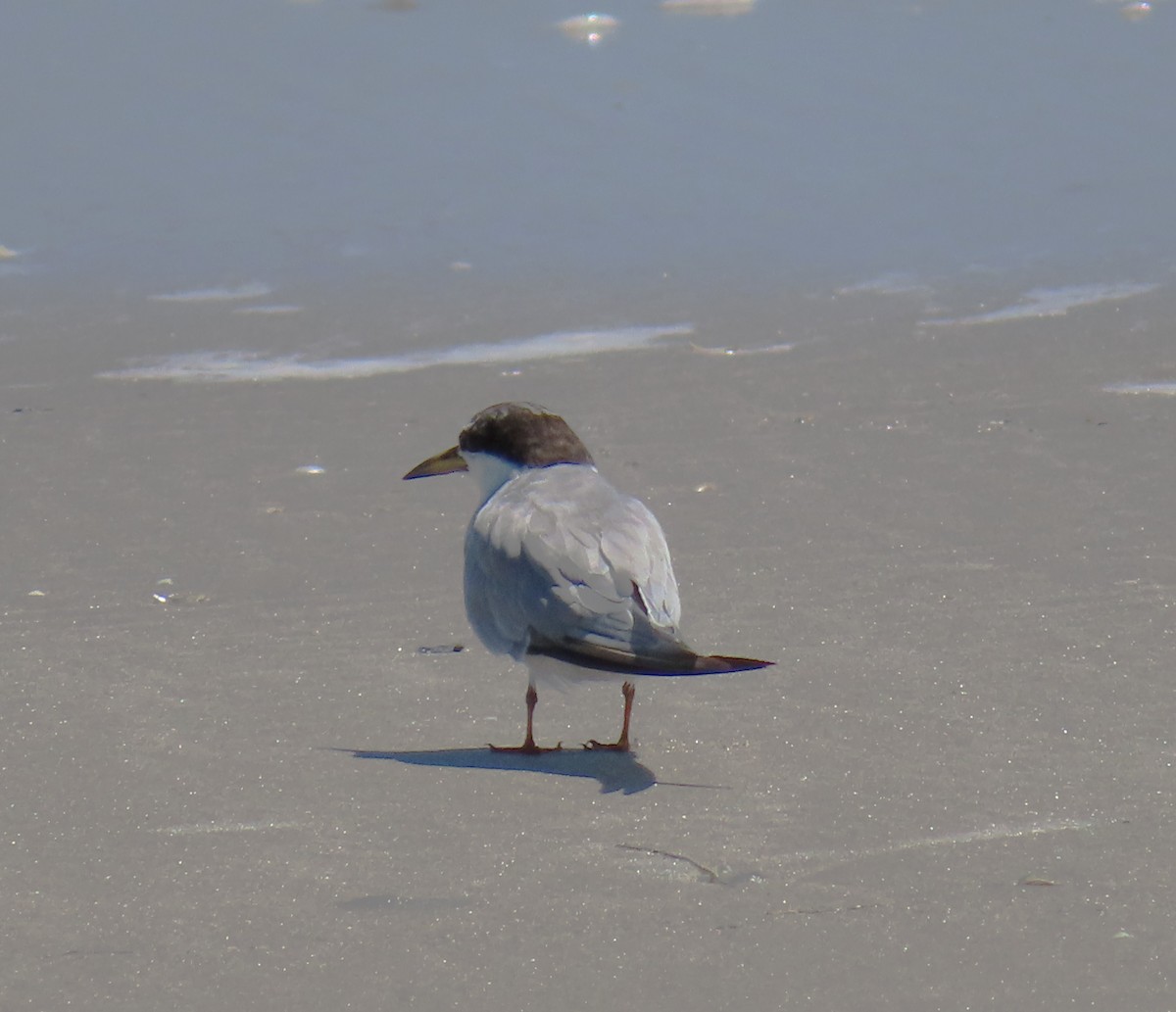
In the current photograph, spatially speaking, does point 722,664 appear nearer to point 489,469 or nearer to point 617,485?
point 489,469

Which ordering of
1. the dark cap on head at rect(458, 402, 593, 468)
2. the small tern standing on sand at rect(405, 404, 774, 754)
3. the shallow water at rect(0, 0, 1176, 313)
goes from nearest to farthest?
the small tern standing on sand at rect(405, 404, 774, 754)
the dark cap on head at rect(458, 402, 593, 468)
the shallow water at rect(0, 0, 1176, 313)

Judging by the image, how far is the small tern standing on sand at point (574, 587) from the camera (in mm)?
3645

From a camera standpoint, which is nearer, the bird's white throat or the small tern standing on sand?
the small tern standing on sand

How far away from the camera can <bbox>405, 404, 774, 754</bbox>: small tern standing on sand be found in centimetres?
364

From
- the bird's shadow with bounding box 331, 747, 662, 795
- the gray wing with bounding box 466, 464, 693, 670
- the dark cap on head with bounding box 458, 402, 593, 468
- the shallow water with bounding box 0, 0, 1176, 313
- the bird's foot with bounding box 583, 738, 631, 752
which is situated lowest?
the bird's shadow with bounding box 331, 747, 662, 795

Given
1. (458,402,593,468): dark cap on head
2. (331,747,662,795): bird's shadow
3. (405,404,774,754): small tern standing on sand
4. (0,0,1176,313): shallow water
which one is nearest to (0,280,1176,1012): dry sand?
(331,747,662,795): bird's shadow

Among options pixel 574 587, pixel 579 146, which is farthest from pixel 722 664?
pixel 579 146

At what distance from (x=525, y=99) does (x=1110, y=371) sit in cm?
490

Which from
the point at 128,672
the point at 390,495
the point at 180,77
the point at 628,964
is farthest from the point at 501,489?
the point at 180,77

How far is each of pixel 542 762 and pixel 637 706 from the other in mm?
427

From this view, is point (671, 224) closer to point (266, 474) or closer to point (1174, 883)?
point (266, 474)

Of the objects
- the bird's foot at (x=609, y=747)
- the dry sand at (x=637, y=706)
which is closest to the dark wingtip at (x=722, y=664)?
the dry sand at (x=637, y=706)

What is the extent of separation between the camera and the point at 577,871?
325cm

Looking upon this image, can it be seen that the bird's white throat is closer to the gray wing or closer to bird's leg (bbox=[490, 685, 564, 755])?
the gray wing
